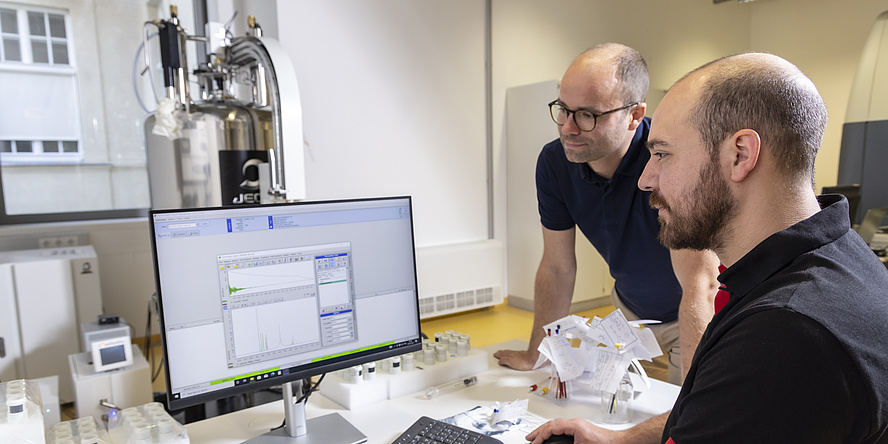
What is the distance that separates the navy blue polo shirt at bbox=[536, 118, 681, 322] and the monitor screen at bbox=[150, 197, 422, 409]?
2.28 feet

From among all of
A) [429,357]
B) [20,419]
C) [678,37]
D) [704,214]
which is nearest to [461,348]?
[429,357]

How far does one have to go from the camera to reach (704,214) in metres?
0.76

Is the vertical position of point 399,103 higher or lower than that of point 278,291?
higher

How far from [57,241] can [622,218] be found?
3098 millimetres

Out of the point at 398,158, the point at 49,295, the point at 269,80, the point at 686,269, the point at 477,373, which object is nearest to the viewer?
the point at 686,269

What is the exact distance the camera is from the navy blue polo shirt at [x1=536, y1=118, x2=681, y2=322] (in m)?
1.52

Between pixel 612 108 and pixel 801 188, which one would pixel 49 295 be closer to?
pixel 612 108

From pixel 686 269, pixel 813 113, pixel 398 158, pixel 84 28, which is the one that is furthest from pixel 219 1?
pixel 813 113

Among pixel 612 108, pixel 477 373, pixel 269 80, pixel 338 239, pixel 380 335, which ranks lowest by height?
pixel 477 373

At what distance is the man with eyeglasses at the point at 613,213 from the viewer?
50.4 inches

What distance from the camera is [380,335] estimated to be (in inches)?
43.6

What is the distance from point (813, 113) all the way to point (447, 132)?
11.0 ft

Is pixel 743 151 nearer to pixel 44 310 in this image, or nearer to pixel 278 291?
pixel 278 291

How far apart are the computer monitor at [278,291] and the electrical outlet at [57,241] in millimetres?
2734
